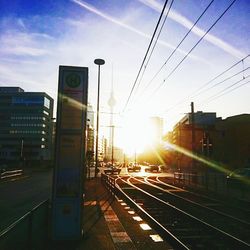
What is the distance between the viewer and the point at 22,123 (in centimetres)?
12194

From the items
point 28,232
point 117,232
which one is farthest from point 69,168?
point 117,232

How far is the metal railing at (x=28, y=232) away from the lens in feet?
14.7

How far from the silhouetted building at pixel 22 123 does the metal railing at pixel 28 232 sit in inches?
4625

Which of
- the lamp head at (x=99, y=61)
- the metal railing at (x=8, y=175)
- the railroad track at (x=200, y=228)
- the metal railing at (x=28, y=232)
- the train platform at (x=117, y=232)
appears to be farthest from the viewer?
the metal railing at (x=8, y=175)

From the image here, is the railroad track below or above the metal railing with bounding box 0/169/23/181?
below

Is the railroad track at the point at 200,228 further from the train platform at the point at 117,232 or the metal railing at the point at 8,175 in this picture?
the metal railing at the point at 8,175

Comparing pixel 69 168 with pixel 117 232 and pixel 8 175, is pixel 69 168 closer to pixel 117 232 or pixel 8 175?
pixel 117 232

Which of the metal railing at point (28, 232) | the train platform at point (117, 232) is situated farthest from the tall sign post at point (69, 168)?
the train platform at point (117, 232)

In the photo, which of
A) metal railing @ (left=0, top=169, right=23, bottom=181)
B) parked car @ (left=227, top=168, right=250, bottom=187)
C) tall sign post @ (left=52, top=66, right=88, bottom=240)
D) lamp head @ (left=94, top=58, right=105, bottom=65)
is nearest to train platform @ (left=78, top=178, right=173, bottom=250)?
tall sign post @ (left=52, top=66, right=88, bottom=240)

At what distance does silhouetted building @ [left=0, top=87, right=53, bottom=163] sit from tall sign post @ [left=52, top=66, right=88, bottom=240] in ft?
383

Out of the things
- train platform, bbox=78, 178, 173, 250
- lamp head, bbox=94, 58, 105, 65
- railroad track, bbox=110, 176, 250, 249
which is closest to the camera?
train platform, bbox=78, 178, 173, 250

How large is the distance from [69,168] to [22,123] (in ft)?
393

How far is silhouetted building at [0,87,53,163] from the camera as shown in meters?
121

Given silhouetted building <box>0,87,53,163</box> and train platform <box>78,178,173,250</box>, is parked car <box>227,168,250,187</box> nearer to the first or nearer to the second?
train platform <box>78,178,173,250</box>
